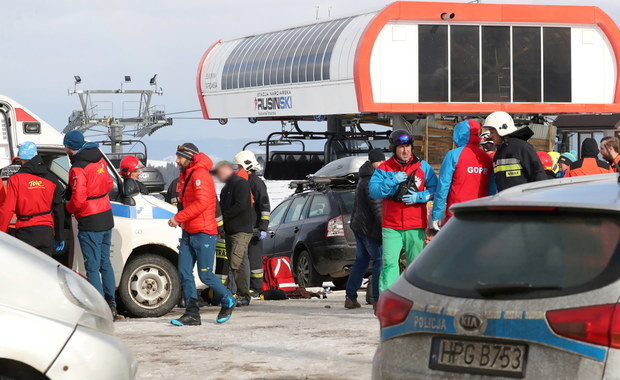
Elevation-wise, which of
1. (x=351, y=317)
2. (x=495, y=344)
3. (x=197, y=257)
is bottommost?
(x=351, y=317)

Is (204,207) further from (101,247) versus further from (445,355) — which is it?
(445,355)

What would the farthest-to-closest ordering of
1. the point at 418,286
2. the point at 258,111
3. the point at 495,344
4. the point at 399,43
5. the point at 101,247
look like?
the point at 258,111 < the point at 399,43 < the point at 101,247 < the point at 418,286 < the point at 495,344

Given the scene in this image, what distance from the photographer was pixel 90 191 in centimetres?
1191

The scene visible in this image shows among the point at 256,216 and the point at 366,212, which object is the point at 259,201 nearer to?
the point at 256,216

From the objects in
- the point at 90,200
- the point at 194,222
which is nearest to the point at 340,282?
the point at 90,200

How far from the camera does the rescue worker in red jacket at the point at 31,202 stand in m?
11.6

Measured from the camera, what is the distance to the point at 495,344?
4.64 meters

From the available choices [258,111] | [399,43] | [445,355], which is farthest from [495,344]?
[258,111]

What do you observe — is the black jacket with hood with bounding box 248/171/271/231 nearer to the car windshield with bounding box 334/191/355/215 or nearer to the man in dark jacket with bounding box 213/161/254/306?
the man in dark jacket with bounding box 213/161/254/306

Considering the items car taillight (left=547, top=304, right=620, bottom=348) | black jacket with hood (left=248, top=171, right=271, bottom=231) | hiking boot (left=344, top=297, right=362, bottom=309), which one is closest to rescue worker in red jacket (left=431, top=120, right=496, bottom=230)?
hiking boot (left=344, top=297, right=362, bottom=309)

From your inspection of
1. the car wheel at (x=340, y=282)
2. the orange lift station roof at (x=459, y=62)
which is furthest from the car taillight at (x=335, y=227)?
the orange lift station roof at (x=459, y=62)

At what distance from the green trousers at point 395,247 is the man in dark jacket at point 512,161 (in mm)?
1047

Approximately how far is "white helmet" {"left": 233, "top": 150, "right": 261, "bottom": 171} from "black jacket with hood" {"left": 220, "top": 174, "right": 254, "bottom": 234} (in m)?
0.97

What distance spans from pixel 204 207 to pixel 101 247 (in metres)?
1.38
